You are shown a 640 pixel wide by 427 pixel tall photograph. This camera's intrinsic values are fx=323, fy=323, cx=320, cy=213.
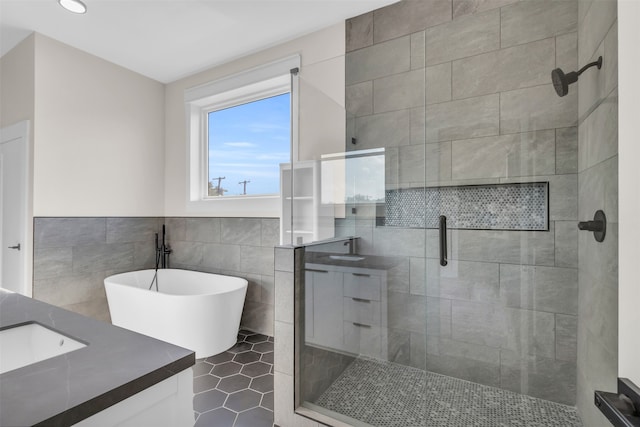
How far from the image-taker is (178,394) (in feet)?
2.43

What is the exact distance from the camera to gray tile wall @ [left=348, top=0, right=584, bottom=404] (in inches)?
67.9

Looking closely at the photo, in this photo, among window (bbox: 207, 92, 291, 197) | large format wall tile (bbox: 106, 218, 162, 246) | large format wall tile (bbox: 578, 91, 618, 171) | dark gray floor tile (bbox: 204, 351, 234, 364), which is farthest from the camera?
large format wall tile (bbox: 106, 218, 162, 246)

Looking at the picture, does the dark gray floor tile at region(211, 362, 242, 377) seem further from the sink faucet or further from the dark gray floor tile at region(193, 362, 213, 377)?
the sink faucet

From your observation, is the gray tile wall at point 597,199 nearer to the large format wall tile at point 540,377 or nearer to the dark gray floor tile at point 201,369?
the large format wall tile at point 540,377

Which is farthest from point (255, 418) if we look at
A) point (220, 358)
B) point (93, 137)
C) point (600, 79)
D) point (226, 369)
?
point (93, 137)

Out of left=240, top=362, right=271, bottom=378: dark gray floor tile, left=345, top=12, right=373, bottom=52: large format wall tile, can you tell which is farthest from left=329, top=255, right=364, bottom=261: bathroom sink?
left=345, top=12, right=373, bottom=52: large format wall tile

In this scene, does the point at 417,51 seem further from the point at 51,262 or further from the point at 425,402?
the point at 51,262

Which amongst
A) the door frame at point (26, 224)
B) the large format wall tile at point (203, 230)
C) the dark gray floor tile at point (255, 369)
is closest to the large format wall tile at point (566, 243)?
the dark gray floor tile at point (255, 369)

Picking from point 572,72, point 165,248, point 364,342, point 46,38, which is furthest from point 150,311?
point 572,72

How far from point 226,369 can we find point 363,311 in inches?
45.3

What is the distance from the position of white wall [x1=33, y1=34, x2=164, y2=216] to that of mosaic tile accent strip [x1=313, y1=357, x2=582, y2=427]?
115 inches

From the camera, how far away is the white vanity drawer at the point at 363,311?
2088mm

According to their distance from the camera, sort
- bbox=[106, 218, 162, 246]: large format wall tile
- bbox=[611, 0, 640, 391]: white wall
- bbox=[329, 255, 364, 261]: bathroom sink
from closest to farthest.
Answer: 1. bbox=[611, 0, 640, 391]: white wall
2. bbox=[329, 255, 364, 261]: bathroom sink
3. bbox=[106, 218, 162, 246]: large format wall tile

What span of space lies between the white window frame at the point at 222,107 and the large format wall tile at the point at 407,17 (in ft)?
2.54
